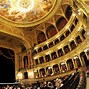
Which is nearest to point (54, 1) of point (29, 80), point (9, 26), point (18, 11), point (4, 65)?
point (18, 11)

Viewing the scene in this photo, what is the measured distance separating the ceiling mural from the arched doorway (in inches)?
227

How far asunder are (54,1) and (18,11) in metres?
4.85

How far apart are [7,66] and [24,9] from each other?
893 cm

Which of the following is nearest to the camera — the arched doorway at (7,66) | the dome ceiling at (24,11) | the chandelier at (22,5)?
the dome ceiling at (24,11)

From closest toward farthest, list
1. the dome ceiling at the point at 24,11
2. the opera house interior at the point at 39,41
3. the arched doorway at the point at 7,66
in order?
the opera house interior at the point at 39,41 → the dome ceiling at the point at 24,11 → the arched doorway at the point at 7,66

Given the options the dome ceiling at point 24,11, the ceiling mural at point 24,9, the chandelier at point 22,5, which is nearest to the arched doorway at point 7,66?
the dome ceiling at point 24,11

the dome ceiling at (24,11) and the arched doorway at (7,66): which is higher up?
the dome ceiling at (24,11)

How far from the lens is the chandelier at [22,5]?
22.5 m

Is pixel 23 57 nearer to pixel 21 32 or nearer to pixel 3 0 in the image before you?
pixel 21 32

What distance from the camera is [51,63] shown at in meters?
22.6

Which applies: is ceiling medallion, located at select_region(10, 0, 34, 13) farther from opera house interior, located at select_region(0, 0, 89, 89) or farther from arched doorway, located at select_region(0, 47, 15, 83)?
arched doorway, located at select_region(0, 47, 15, 83)

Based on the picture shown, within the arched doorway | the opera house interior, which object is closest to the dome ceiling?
the opera house interior

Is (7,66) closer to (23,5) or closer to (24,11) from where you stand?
(24,11)

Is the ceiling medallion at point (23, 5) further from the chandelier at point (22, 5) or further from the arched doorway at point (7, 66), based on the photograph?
the arched doorway at point (7, 66)
